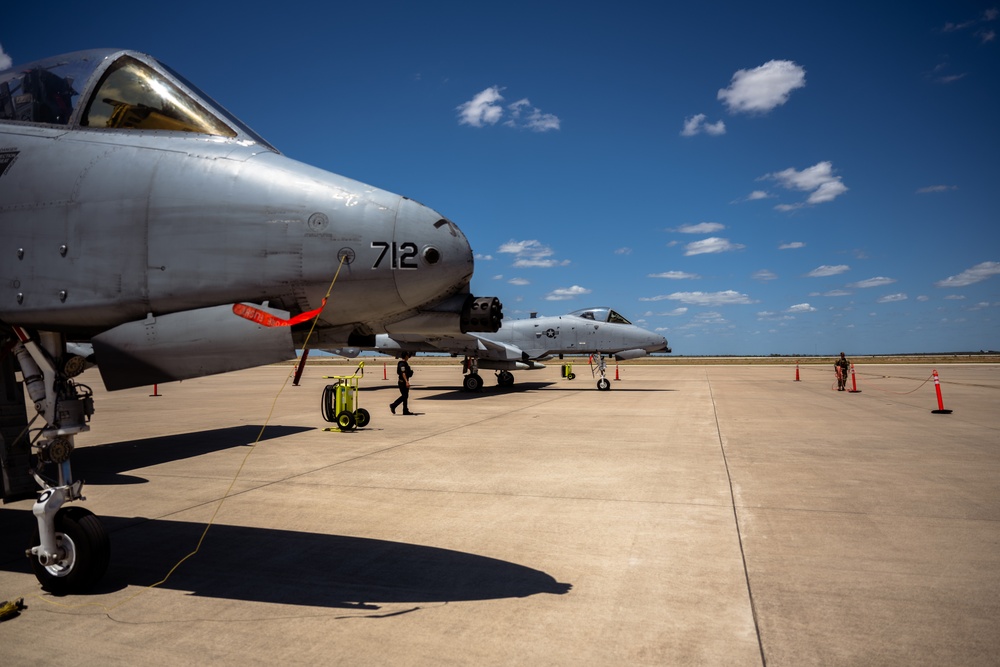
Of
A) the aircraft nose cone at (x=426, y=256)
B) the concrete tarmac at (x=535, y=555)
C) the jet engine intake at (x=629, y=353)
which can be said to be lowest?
the concrete tarmac at (x=535, y=555)

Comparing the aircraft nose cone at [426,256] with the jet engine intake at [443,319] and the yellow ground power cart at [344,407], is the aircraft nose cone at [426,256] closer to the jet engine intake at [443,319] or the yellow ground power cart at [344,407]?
the jet engine intake at [443,319]

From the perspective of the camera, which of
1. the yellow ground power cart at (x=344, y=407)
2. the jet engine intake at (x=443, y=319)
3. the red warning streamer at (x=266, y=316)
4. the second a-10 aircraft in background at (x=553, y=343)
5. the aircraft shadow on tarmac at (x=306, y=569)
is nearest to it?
the red warning streamer at (x=266, y=316)

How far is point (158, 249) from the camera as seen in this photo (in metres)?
3.72

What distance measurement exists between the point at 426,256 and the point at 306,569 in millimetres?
2619

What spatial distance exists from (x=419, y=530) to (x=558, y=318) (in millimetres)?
19914

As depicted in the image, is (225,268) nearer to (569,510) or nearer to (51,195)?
(51,195)

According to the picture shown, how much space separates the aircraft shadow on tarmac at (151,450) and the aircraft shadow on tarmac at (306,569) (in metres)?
2.87

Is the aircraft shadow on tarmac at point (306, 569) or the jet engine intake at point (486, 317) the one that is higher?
the jet engine intake at point (486, 317)

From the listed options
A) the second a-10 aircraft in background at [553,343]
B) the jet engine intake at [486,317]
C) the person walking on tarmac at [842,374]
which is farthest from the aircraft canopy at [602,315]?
the jet engine intake at [486,317]

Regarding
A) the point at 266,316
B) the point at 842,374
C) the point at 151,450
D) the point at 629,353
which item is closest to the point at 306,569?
the point at 266,316

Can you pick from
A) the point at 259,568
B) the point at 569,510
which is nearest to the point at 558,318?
the point at 569,510

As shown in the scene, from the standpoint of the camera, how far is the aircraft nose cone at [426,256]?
3432mm

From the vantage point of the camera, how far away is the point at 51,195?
12.9 ft

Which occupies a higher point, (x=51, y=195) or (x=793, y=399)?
(x=51, y=195)
